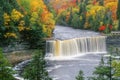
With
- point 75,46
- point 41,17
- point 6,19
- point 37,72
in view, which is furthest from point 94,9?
point 37,72

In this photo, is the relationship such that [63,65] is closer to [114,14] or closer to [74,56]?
[74,56]

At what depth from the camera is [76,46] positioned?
70.6 metres

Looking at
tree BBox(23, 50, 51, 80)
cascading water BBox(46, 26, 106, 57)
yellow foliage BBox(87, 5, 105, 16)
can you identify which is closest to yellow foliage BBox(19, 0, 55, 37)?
cascading water BBox(46, 26, 106, 57)

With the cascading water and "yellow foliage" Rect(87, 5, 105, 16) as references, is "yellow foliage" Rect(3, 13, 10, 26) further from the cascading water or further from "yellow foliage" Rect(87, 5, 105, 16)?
"yellow foliage" Rect(87, 5, 105, 16)

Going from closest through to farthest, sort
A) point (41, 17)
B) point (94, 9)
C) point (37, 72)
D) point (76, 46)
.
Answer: point (37, 72) → point (76, 46) → point (41, 17) → point (94, 9)

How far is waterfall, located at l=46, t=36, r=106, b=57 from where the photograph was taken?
67.0 meters

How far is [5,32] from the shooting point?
65.3 m

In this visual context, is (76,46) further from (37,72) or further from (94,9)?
(37,72)

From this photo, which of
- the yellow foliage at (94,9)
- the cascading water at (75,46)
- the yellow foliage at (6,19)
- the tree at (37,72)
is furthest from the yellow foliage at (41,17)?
the tree at (37,72)

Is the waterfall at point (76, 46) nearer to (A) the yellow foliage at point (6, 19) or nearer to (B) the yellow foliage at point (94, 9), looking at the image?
(A) the yellow foliage at point (6, 19)

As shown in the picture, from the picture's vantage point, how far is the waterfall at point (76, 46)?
67012 mm

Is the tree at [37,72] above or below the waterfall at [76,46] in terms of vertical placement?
above

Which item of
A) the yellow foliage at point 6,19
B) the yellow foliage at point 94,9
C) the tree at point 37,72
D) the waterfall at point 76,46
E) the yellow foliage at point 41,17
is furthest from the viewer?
the yellow foliage at point 94,9

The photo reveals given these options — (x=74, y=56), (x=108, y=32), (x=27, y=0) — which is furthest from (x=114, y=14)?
(x=74, y=56)
